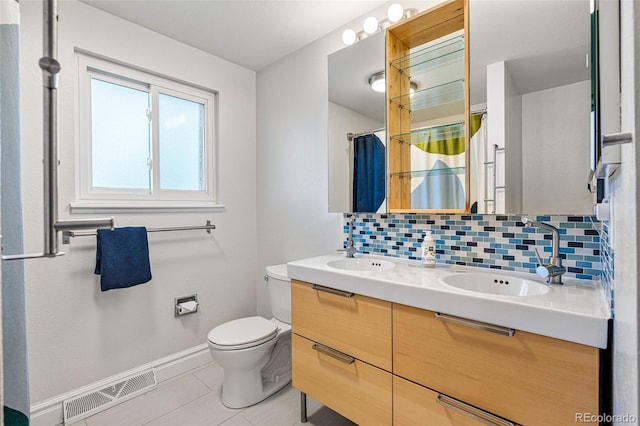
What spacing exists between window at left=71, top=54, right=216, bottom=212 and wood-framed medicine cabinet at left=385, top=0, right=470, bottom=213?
148 cm

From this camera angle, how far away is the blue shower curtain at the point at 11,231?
0.81 meters

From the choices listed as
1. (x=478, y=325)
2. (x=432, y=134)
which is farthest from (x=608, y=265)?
(x=432, y=134)

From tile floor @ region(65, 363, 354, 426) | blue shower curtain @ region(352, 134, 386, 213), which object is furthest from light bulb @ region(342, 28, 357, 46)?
tile floor @ region(65, 363, 354, 426)

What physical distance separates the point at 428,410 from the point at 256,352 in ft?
3.24

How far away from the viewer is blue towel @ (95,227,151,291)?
68.5 inches

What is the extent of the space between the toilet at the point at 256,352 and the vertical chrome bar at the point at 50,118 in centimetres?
125

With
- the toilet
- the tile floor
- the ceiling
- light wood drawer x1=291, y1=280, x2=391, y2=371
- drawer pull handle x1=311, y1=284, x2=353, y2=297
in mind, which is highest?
the ceiling

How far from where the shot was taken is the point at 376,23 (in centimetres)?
171

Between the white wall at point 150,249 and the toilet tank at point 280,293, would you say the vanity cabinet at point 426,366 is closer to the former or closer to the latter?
the toilet tank at point 280,293

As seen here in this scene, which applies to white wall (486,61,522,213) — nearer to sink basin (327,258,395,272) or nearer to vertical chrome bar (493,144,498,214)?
vertical chrome bar (493,144,498,214)

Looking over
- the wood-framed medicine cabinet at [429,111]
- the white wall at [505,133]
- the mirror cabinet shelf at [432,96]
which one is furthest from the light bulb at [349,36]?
the white wall at [505,133]

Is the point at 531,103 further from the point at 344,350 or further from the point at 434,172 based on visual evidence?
the point at 344,350

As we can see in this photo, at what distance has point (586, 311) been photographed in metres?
0.81

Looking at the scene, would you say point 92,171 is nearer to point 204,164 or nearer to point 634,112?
point 204,164
